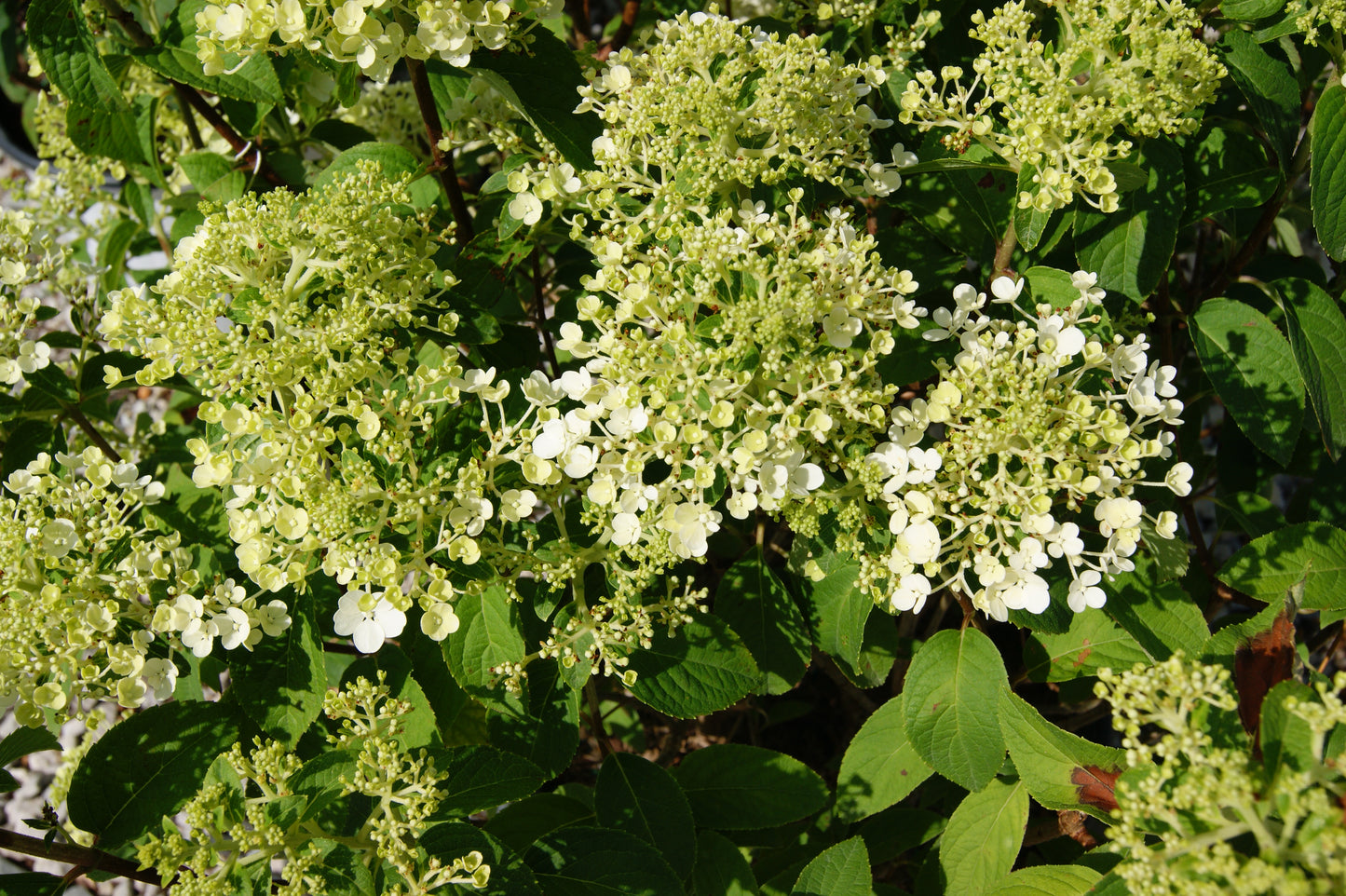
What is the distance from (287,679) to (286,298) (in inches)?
31.0

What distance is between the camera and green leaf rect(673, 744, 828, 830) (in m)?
2.23

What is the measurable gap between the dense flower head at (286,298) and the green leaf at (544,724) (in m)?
0.78

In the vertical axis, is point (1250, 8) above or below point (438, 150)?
above

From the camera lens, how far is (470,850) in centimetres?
180

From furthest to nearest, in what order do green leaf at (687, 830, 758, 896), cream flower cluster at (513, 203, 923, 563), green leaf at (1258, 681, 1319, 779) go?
green leaf at (687, 830, 758, 896)
cream flower cluster at (513, 203, 923, 563)
green leaf at (1258, 681, 1319, 779)

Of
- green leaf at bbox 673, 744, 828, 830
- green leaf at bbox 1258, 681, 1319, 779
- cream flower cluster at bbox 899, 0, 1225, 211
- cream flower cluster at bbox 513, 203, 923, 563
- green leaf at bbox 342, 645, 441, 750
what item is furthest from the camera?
green leaf at bbox 673, 744, 828, 830

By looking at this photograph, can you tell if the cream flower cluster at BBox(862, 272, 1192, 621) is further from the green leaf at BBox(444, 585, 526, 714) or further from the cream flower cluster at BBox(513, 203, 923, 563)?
the green leaf at BBox(444, 585, 526, 714)

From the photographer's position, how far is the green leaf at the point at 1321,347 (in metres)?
1.96

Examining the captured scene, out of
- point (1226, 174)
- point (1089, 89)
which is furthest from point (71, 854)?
point (1226, 174)

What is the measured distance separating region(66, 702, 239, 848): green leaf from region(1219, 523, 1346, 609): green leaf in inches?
86.7

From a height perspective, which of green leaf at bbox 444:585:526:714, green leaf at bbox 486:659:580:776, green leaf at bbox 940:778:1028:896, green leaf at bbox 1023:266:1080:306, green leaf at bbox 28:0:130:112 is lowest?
green leaf at bbox 940:778:1028:896

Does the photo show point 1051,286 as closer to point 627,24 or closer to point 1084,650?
point 1084,650

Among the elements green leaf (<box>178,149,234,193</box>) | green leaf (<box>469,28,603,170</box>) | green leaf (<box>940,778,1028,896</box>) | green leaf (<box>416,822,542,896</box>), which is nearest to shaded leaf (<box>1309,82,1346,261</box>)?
green leaf (<box>940,778,1028,896</box>)

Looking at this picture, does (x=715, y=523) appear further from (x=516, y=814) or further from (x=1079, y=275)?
(x=516, y=814)
